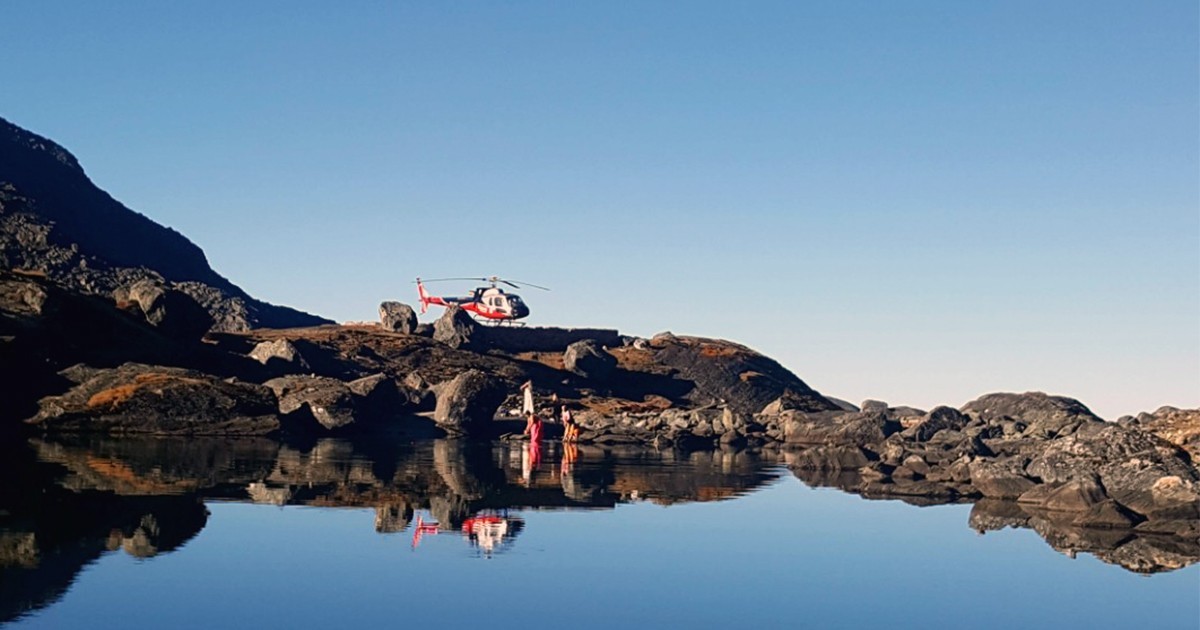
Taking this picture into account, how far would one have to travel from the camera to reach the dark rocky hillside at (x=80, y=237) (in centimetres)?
13225

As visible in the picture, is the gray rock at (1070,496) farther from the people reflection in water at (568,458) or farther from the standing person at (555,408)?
the standing person at (555,408)

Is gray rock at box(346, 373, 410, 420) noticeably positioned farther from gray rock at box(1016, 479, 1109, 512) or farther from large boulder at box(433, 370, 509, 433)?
gray rock at box(1016, 479, 1109, 512)

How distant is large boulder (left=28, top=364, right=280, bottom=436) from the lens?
59125 mm

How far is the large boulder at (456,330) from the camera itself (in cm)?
11369

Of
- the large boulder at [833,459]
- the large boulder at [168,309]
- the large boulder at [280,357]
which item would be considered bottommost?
the large boulder at [833,459]

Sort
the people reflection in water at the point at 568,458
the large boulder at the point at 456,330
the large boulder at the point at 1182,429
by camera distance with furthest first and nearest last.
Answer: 1. the large boulder at the point at 456,330
2. the people reflection in water at the point at 568,458
3. the large boulder at the point at 1182,429

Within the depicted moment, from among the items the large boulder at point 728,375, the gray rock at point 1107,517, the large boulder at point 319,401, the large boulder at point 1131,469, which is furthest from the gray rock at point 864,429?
the gray rock at point 1107,517

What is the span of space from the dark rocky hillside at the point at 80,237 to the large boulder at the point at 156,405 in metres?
56.3

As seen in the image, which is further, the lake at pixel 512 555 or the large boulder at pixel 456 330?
the large boulder at pixel 456 330

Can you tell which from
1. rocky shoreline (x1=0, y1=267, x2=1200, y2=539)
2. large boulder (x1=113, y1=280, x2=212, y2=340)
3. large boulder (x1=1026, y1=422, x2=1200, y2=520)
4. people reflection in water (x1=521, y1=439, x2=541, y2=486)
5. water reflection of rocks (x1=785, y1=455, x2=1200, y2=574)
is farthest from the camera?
large boulder (x1=113, y1=280, x2=212, y2=340)

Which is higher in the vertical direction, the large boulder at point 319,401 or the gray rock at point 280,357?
the gray rock at point 280,357

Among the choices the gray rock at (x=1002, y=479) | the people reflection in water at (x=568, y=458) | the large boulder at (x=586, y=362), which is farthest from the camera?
the large boulder at (x=586, y=362)

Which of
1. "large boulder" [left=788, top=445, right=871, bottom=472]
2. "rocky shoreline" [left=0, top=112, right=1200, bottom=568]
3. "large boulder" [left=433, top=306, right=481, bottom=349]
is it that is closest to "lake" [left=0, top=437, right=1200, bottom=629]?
"rocky shoreline" [left=0, top=112, right=1200, bottom=568]

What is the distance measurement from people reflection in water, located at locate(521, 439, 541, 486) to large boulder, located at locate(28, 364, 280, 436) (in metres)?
13.7
